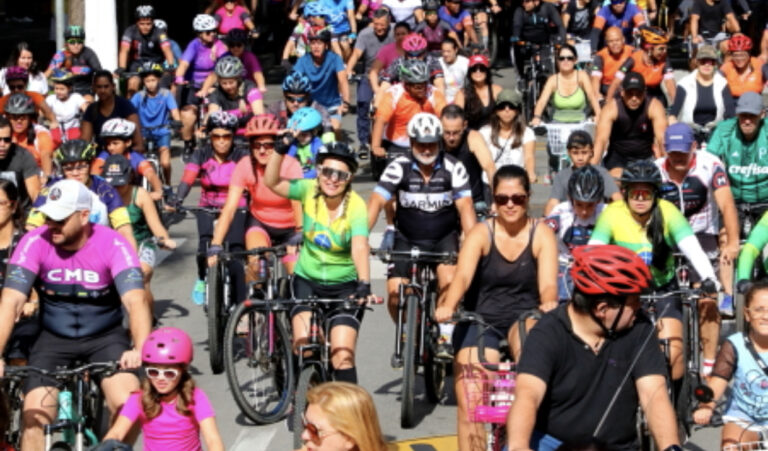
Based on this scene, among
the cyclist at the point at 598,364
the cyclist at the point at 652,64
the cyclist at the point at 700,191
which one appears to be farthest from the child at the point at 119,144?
the cyclist at the point at 598,364

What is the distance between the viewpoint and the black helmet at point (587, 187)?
1046cm

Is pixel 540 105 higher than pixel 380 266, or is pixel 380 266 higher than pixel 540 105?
pixel 540 105

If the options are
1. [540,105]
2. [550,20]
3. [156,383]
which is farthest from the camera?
[550,20]

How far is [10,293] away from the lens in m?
8.49

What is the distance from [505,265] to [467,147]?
148 inches

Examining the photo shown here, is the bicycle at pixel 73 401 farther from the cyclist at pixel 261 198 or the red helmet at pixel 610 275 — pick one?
the cyclist at pixel 261 198

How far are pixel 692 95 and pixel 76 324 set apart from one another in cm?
901

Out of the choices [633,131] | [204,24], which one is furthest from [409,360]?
[204,24]

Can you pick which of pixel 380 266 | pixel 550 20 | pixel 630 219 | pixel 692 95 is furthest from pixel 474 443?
pixel 550 20

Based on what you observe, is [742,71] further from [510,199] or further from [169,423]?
[169,423]

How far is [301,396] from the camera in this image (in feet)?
29.8

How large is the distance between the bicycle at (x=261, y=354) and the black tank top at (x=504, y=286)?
139cm

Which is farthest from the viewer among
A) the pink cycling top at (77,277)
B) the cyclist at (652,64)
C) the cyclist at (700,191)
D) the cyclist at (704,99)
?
the cyclist at (652,64)

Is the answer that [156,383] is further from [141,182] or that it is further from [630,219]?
[141,182]
